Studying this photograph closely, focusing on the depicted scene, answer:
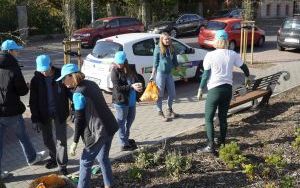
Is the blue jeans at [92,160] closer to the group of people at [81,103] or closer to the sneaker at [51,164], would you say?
the group of people at [81,103]

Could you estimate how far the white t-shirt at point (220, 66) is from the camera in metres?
6.70

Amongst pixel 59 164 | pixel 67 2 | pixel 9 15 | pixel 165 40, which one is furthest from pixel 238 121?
pixel 9 15

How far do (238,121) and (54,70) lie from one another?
13.3ft

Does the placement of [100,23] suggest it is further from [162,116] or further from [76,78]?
[76,78]

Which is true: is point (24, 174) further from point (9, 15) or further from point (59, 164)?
point (9, 15)

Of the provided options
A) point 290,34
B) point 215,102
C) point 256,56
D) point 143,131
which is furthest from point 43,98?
point 290,34

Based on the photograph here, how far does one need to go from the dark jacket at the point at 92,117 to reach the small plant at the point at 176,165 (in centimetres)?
110

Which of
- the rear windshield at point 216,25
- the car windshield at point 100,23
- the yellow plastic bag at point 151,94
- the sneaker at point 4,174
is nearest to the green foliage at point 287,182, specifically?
the yellow plastic bag at point 151,94

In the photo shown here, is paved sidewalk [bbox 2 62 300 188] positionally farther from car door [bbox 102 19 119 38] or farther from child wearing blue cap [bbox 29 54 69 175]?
car door [bbox 102 19 119 38]

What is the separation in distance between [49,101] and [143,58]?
5827 mm

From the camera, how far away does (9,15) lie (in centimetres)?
2772

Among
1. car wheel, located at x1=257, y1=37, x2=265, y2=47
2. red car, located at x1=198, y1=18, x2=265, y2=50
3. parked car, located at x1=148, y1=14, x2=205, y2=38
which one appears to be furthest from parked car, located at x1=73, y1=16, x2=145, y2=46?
car wheel, located at x1=257, y1=37, x2=265, y2=47

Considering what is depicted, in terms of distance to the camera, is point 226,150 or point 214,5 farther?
point 214,5

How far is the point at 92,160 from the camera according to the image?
18.1 ft
